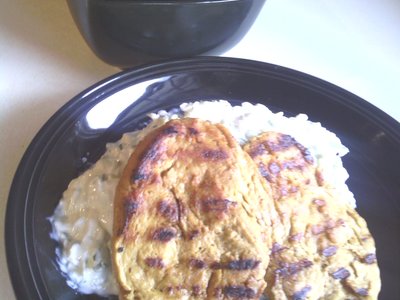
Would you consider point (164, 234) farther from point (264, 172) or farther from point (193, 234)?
point (264, 172)

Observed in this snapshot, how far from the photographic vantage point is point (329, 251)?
94 centimetres

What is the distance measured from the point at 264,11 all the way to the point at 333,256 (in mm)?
947

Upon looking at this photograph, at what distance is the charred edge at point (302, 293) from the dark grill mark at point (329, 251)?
0.08 meters

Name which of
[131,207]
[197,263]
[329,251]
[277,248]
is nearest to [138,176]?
[131,207]

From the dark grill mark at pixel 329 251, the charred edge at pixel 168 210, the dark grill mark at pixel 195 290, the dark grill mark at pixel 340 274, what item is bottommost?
the dark grill mark at pixel 195 290

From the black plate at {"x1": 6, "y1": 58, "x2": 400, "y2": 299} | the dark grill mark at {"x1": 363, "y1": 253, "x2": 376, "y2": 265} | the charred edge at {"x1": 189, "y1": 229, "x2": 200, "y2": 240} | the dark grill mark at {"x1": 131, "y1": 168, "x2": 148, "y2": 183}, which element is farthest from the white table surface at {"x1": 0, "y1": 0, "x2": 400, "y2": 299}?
the dark grill mark at {"x1": 363, "y1": 253, "x2": 376, "y2": 265}

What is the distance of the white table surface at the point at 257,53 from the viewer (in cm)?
125

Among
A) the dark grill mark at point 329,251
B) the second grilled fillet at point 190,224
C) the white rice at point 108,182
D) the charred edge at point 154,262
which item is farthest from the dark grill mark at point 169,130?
the dark grill mark at point 329,251

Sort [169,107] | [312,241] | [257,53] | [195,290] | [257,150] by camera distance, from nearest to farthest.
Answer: [195,290] → [312,241] → [257,150] → [169,107] → [257,53]

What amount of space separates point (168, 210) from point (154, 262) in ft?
0.32

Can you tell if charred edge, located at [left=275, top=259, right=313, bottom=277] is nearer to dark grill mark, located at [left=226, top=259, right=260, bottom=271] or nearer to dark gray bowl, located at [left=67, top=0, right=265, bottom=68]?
dark grill mark, located at [left=226, top=259, right=260, bottom=271]

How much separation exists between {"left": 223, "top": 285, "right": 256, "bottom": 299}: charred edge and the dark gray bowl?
619 millimetres

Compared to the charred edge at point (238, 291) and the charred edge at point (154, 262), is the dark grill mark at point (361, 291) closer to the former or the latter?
the charred edge at point (238, 291)

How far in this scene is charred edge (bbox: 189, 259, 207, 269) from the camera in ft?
2.80
